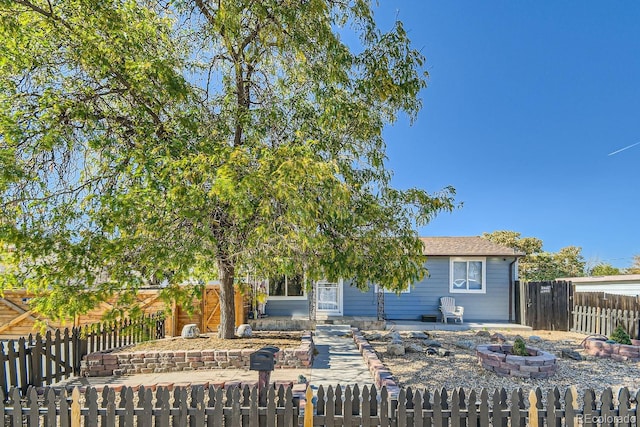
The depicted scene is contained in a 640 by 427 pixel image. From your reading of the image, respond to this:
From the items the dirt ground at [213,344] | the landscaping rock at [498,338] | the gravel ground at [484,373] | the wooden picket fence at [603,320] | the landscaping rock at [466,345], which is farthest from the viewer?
the wooden picket fence at [603,320]

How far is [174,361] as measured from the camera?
7.87 metres

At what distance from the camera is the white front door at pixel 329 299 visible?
16094mm

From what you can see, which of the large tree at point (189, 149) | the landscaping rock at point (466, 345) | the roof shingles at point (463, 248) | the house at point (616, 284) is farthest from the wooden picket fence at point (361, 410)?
the house at point (616, 284)

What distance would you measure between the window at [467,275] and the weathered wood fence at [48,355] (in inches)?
463

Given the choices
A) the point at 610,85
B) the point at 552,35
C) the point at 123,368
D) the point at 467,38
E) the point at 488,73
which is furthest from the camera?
the point at 610,85

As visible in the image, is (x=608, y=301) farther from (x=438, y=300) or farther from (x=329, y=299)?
(x=329, y=299)

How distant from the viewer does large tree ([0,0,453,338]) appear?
531cm

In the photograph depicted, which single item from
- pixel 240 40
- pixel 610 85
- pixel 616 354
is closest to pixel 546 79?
pixel 610 85

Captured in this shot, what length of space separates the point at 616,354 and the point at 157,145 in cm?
1083

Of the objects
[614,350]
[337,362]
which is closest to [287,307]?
[337,362]

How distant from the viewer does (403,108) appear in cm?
717

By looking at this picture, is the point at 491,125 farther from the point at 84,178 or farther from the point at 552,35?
the point at 84,178

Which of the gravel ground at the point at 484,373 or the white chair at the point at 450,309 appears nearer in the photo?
the gravel ground at the point at 484,373

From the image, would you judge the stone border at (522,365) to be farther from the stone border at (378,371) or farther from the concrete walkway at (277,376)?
the concrete walkway at (277,376)
